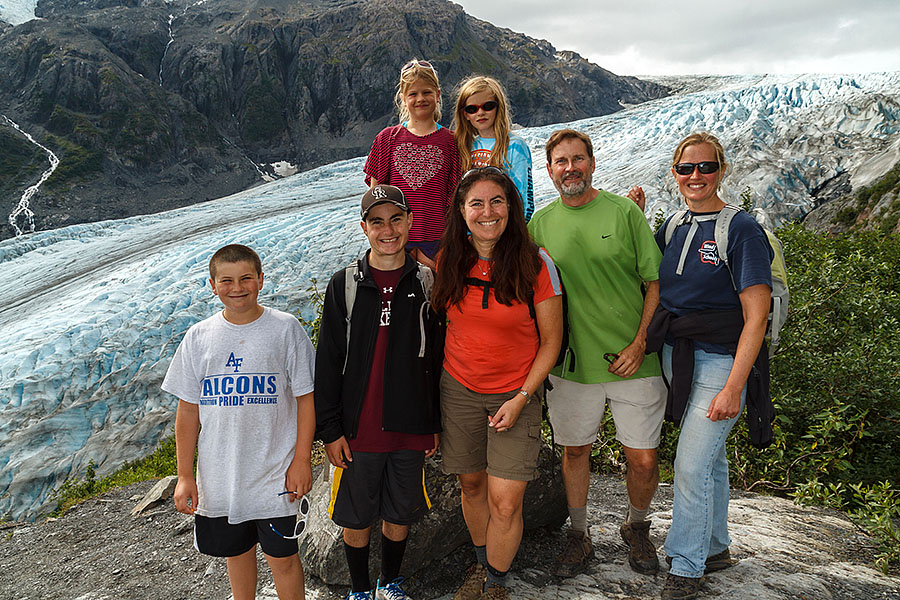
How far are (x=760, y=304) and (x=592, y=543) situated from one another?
1.82m

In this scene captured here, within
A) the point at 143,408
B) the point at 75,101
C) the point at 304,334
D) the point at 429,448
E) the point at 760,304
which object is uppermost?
the point at 75,101

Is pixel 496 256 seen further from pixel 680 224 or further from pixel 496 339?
pixel 680 224

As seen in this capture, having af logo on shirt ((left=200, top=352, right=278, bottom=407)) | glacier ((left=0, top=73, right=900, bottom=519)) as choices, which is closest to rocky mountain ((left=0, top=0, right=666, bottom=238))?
glacier ((left=0, top=73, right=900, bottom=519))

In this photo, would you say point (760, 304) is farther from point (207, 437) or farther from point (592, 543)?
point (207, 437)

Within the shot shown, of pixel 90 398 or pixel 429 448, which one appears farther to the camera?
pixel 90 398

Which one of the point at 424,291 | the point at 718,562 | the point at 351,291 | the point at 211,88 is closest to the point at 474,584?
the point at 718,562

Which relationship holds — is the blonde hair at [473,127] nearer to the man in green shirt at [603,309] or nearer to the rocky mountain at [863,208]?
the man in green shirt at [603,309]

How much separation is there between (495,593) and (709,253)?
6.66 feet

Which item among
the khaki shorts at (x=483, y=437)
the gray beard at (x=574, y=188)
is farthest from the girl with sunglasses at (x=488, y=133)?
the khaki shorts at (x=483, y=437)

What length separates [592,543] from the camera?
11.2 ft

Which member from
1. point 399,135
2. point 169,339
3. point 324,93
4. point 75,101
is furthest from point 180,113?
point 399,135

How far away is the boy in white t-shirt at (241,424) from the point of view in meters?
2.60

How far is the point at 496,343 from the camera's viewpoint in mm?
2621

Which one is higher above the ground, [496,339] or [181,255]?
[496,339]
